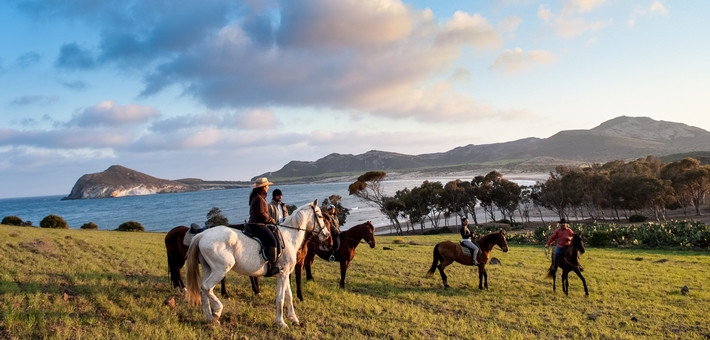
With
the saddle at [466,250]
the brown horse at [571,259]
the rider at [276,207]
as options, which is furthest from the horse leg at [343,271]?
the brown horse at [571,259]

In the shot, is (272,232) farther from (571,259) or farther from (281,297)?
(571,259)

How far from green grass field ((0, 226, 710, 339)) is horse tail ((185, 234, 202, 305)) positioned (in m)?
0.43

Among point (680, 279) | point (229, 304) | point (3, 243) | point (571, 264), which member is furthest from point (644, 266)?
point (3, 243)

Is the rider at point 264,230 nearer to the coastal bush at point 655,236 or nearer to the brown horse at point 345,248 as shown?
the brown horse at point 345,248

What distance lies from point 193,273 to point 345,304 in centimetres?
396

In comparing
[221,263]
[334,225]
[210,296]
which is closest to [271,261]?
[221,263]

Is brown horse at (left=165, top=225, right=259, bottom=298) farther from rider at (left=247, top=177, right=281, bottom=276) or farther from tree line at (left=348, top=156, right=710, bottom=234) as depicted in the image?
tree line at (left=348, top=156, right=710, bottom=234)

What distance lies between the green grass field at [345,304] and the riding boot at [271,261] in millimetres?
1042

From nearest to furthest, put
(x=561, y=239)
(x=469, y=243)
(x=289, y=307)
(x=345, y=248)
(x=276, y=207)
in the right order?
(x=289, y=307)
(x=276, y=207)
(x=345, y=248)
(x=561, y=239)
(x=469, y=243)

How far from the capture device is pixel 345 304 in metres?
9.62

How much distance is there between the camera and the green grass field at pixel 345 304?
274 inches

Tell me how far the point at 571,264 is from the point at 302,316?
9.48m

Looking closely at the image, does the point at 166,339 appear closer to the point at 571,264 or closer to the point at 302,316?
the point at 302,316

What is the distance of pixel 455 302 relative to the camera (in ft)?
35.9
